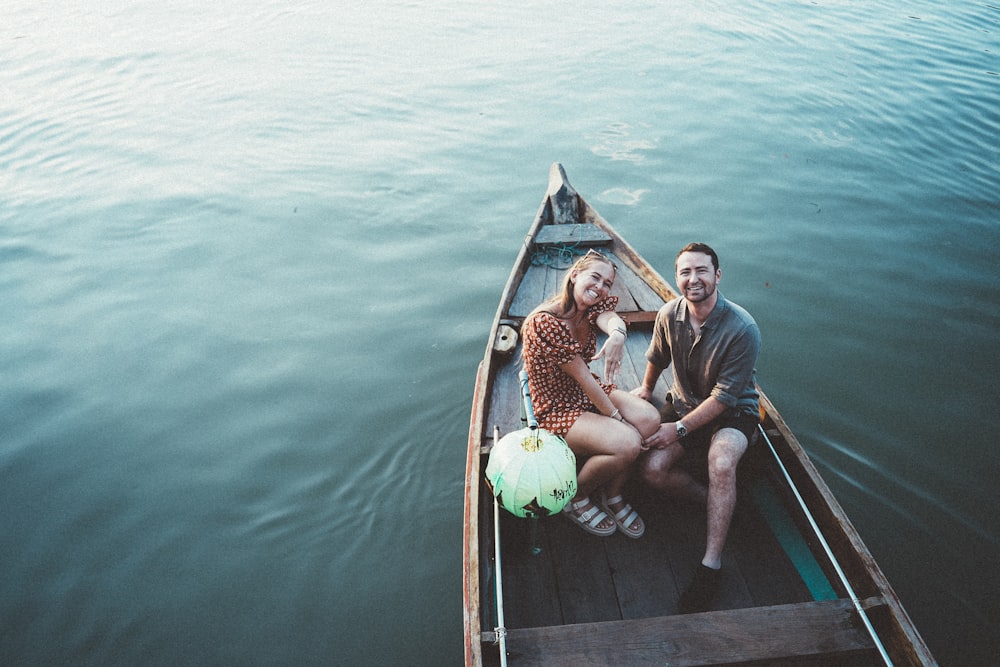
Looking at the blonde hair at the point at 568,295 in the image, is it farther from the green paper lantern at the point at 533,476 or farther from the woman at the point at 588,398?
the green paper lantern at the point at 533,476

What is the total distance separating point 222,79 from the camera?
14.7m

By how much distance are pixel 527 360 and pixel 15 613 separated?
14.5 feet

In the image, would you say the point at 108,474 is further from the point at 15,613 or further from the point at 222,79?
the point at 222,79

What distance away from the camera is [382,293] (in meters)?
7.89

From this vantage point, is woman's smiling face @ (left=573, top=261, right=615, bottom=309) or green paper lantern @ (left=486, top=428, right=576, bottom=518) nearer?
green paper lantern @ (left=486, top=428, right=576, bottom=518)

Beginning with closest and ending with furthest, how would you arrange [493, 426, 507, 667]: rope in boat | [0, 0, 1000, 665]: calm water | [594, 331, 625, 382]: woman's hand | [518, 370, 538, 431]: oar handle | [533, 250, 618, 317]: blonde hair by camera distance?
[493, 426, 507, 667]: rope in boat, [518, 370, 538, 431]: oar handle, [533, 250, 618, 317]: blonde hair, [594, 331, 625, 382]: woman's hand, [0, 0, 1000, 665]: calm water

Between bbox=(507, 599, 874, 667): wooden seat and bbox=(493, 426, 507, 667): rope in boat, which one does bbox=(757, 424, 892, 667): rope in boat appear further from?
bbox=(493, 426, 507, 667): rope in boat

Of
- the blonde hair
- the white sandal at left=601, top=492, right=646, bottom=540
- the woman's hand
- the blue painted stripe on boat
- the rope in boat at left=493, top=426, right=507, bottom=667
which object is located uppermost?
the blonde hair

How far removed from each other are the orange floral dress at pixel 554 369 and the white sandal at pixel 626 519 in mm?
607

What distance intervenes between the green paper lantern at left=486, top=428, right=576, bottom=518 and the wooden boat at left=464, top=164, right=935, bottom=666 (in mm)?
525

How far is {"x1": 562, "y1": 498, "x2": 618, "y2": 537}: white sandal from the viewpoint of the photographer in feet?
12.6

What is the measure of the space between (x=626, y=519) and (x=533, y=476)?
1231mm

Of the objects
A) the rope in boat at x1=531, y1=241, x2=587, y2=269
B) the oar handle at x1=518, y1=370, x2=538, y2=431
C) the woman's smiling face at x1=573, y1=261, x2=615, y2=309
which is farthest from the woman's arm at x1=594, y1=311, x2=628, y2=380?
the rope in boat at x1=531, y1=241, x2=587, y2=269

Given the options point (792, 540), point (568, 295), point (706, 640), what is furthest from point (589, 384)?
point (792, 540)
